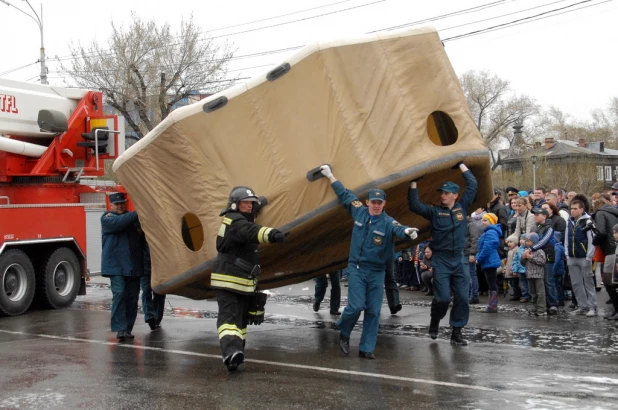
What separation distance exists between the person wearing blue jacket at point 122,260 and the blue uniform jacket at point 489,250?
5387mm

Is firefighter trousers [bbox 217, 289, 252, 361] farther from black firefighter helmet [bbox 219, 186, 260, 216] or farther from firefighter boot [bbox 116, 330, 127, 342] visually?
firefighter boot [bbox 116, 330, 127, 342]

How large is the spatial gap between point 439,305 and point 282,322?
118 inches

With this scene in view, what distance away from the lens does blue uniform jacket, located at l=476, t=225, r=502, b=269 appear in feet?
42.7

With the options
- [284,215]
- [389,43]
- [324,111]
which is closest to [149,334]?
[284,215]

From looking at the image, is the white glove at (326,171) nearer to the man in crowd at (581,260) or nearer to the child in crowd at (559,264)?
the man in crowd at (581,260)

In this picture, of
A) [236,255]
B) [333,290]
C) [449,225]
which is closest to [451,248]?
[449,225]

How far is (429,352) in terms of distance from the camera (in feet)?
29.5

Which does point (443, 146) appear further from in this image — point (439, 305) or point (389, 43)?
point (439, 305)

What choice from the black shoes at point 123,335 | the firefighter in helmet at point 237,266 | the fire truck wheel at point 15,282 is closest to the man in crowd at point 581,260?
the firefighter in helmet at point 237,266

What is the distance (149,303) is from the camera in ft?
36.2

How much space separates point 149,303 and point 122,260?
942 millimetres

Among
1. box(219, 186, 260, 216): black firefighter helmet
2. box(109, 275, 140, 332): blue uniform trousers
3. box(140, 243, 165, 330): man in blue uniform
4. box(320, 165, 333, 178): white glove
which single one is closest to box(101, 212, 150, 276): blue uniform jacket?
box(109, 275, 140, 332): blue uniform trousers

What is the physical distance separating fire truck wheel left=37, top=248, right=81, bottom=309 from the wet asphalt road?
1.71m

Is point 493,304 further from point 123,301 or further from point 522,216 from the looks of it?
point 123,301
